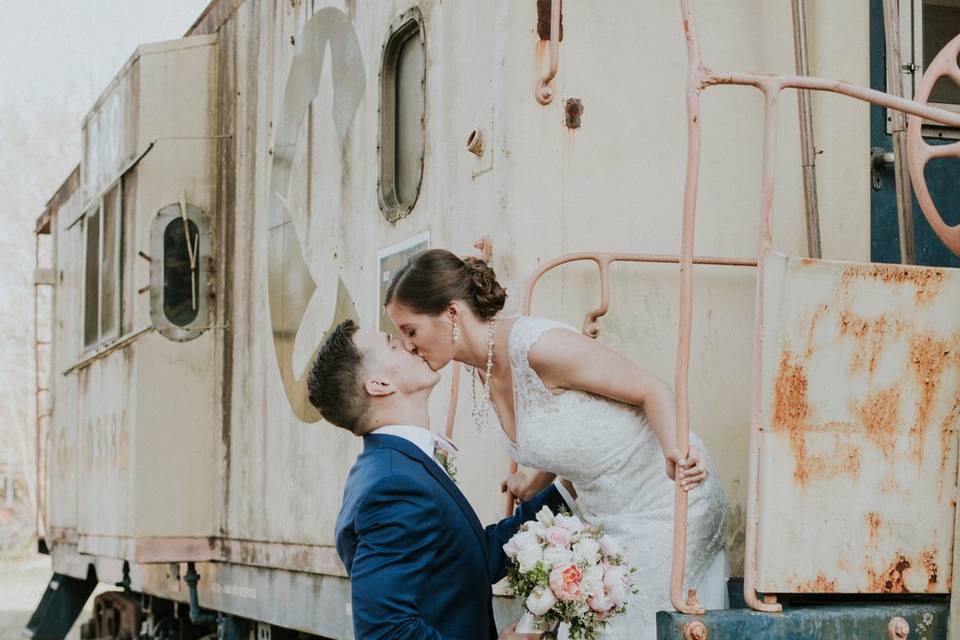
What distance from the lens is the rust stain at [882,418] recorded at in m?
3.05

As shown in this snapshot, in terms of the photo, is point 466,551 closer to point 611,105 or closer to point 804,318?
point 804,318

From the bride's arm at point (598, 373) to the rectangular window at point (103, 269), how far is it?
4.16m

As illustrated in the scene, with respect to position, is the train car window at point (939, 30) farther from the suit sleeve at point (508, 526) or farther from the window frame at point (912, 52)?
the suit sleeve at point (508, 526)

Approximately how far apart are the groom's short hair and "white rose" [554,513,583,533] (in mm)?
518

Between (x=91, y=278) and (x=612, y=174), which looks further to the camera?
(x=91, y=278)

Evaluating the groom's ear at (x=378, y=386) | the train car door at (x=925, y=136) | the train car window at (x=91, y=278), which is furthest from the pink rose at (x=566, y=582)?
the train car window at (x=91, y=278)

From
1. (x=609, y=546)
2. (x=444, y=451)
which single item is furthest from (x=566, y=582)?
(x=444, y=451)

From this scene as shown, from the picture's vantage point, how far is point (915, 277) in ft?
10.2

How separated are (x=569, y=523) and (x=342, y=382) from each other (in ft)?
2.05

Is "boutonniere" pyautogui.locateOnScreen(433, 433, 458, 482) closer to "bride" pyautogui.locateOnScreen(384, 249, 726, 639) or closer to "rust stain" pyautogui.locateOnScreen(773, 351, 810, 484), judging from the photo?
"bride" pyautogui.locateOnScreen(384, 249, 726, 639)

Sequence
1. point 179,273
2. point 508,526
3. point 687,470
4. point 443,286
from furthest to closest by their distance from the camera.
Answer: point 179,273
point 508,526
point 443,286
point 687,470

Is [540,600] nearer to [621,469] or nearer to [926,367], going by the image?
[621,469]

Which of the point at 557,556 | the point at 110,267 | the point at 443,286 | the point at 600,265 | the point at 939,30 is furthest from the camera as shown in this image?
the point at 110,267

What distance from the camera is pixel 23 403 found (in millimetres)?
29828
